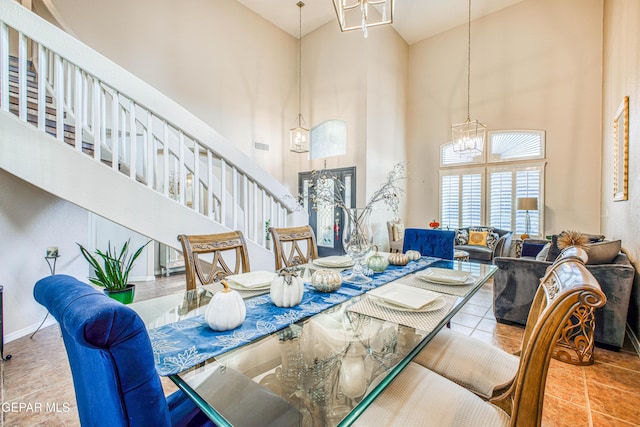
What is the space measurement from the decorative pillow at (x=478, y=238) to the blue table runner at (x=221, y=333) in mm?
4655

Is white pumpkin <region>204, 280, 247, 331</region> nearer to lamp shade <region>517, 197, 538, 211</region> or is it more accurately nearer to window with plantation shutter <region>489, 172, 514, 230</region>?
lamp shade <region>517, 197, 538, 211</region>

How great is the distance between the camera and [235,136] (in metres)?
5.32

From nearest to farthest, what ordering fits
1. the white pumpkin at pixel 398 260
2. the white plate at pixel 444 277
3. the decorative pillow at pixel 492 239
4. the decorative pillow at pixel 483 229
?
the white plate at pixel 444 277 → the white pumpkin at pixel 398 260 → the decorative pillow at pixel 492 239 → the decorative pillow at pixel 483 229

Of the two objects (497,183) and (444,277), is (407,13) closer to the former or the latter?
(497,183)

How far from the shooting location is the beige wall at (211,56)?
399cm

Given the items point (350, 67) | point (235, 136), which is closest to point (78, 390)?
point (235, 136)

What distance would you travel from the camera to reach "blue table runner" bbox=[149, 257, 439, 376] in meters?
0.83

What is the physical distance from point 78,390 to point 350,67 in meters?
6.10

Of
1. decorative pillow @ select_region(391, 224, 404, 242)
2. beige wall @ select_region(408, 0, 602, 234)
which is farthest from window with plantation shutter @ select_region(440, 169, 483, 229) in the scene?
decorative pillow @ select_region(391, 224, 404, 242)

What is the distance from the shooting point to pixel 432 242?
2684mm

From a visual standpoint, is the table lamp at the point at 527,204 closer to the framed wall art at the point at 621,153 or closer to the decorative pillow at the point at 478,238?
the decorative pillow at the point at 478,238

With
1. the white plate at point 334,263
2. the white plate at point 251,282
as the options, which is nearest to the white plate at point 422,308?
the white plate at point 251,282

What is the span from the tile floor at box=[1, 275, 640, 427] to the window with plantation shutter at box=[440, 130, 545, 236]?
3348 millimetres

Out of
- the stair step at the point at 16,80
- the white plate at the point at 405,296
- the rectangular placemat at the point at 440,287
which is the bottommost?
the rectangular placemat at the point at 440,287
